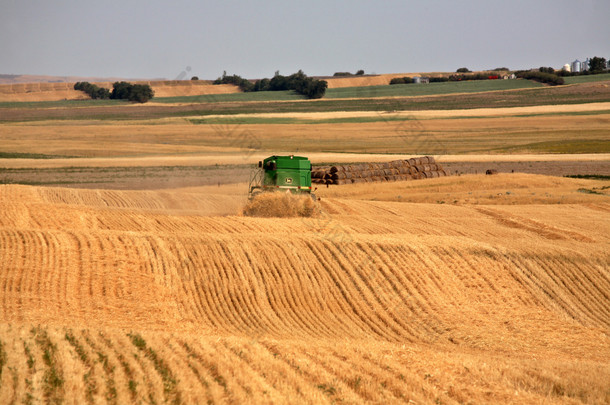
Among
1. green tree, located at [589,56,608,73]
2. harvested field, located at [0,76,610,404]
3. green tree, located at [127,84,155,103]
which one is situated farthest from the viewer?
green tree, located at [589,56,608,73]

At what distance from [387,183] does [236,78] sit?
97233 millimetres

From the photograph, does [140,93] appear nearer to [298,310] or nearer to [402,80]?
[402,80]

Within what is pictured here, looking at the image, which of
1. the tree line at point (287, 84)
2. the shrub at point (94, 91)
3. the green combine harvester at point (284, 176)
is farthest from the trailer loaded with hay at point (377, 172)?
the shrub at point (94, 91)

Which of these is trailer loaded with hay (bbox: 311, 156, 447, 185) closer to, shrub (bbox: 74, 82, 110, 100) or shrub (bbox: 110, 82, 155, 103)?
shrub (bbox: 110, 82, 155, 103)

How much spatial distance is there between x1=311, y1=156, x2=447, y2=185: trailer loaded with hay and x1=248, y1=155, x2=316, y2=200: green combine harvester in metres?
12.8

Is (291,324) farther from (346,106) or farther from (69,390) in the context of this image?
(346,106)

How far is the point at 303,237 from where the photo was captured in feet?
67.9

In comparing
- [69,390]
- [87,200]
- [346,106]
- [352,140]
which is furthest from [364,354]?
[346,106]

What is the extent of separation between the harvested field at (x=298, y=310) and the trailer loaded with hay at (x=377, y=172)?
47.1ft

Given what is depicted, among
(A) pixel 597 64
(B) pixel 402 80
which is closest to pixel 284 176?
(B) pixel 402 80

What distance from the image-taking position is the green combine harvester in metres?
28.0

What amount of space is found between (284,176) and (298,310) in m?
12.0

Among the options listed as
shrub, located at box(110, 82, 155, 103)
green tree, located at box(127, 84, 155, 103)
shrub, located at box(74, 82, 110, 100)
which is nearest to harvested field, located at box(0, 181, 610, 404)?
green tree, located at box(127, 84, 155, 103)

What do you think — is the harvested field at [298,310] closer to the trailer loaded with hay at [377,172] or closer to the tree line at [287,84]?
the trailer loaded with hay at [377,172]
